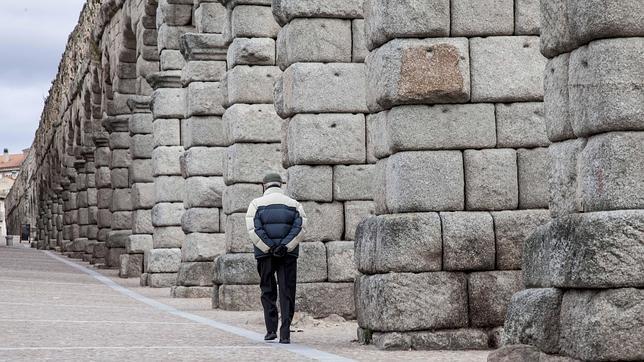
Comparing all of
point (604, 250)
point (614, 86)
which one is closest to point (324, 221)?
point (614, 86)

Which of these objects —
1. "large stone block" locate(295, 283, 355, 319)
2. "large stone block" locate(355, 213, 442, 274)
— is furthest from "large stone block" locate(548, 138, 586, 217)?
"large stone block" locate(295, 283, 355, 319)

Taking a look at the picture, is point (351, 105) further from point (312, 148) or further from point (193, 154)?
point (193, 154)

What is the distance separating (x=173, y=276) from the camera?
81.5ft

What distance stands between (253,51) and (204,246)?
442 centimetres

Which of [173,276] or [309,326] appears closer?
[309,326]

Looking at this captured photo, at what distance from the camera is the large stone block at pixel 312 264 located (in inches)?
577

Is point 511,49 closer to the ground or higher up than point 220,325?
higher up

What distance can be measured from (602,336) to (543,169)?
14.6ft

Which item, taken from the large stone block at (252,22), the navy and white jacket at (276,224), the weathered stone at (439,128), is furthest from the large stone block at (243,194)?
the weathered stone at (439,128)

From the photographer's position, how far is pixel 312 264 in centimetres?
1470

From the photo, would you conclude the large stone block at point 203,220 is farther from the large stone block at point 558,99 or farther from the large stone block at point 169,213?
the large stone block at point 558,99

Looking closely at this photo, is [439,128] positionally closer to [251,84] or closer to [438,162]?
[438,162]

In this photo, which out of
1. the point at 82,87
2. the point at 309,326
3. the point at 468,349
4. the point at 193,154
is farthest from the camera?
the point at 82,87

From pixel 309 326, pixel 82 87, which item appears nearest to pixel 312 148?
pixel 309 326
